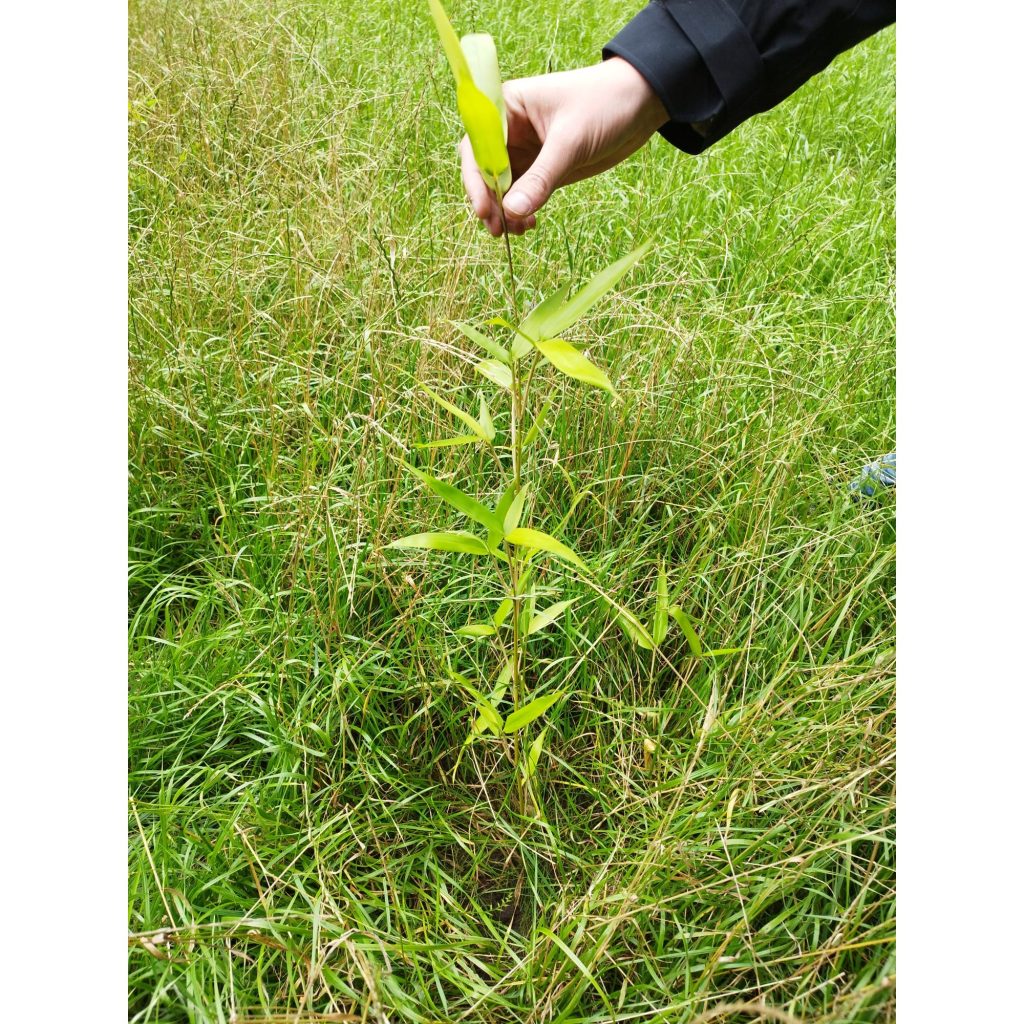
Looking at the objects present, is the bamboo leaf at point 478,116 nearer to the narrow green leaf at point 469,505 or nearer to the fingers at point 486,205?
the fingers at point 486,205

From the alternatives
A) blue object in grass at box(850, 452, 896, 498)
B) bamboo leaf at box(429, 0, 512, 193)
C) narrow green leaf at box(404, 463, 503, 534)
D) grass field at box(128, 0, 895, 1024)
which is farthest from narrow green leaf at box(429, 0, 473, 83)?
blue object in grass at box(850, 452, 896, 498)

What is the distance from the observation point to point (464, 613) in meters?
1.39

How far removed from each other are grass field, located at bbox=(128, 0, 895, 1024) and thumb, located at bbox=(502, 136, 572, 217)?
38cm

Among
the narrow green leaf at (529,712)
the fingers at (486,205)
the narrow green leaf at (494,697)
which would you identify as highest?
the fingers at (486,205)

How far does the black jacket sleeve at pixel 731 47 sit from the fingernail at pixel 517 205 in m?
0.29

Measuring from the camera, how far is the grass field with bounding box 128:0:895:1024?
1.01m

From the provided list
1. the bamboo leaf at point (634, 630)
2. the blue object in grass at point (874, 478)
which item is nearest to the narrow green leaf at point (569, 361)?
the bamboo leaf at point (634, 630)

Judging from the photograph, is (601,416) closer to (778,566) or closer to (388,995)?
(778,566)

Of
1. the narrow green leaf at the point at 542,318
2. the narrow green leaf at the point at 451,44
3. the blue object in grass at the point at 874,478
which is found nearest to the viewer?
the narrow green leaf at the point at 451,44

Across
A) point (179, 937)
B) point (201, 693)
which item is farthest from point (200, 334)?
point (179, 937)

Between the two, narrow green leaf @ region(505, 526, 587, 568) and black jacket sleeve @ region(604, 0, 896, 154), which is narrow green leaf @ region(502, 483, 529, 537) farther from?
black jacket sleeve @ region(604, 0, 896, 154)

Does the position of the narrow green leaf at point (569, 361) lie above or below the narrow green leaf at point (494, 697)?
above

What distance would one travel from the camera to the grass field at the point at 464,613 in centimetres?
101

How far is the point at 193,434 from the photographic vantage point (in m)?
1.64
